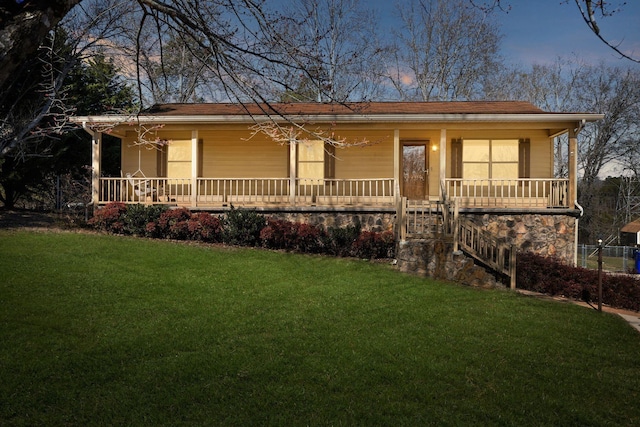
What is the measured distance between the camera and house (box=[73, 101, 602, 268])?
553 inches

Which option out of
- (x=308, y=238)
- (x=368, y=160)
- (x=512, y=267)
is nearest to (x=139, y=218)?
(x=308, y=238)

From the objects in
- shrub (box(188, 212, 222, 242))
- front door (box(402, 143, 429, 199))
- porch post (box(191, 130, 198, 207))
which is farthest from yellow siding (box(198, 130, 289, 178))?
front door (box(402, 143, 429, 199))

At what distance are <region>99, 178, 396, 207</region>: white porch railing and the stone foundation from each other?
3.61 m

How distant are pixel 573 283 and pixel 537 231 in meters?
3.82

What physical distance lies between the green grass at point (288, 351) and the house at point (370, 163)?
211 inches

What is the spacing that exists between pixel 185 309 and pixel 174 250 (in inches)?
178

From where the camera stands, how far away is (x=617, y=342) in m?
6.48

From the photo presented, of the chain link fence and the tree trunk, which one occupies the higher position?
the tree trunk

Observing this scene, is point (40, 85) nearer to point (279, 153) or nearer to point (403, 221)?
point (279, 153)

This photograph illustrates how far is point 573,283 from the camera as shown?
10406mm

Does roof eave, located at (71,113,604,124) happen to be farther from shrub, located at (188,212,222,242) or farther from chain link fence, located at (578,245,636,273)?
chain link fence, located at (578,245,636,273)

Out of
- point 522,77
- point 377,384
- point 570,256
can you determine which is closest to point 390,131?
point 570,256

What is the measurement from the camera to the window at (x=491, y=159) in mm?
15836

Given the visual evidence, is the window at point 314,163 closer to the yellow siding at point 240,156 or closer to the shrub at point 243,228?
the yellow siding at point 240,156
